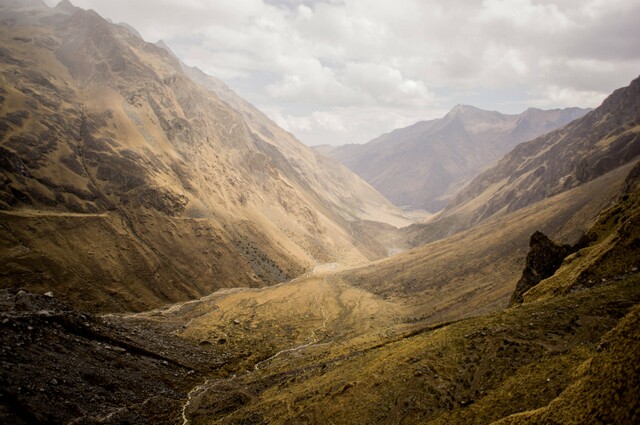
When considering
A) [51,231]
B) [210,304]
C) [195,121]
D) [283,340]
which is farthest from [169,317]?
[195,121]

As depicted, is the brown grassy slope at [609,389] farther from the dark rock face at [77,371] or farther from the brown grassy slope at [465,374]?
the dark rock face at [77,371]

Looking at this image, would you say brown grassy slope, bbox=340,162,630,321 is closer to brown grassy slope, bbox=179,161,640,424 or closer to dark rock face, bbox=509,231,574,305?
dark rock face, bbox=509,231,574,305

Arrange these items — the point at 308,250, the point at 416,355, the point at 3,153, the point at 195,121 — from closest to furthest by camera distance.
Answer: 1. the point at 416,355
2. the point at 3,153
3. the point at 308,250
4. the point at 195,121

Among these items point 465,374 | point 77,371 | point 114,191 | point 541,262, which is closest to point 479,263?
point 541,262

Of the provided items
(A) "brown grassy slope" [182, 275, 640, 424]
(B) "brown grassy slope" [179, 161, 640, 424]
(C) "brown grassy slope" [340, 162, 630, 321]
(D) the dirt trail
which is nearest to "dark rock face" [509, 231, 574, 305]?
(C) "brown grassy slope" [340, 162, 630, 321]

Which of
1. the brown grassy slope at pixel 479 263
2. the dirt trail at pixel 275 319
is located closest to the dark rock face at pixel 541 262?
the brown grassy slope at pixel 479 263

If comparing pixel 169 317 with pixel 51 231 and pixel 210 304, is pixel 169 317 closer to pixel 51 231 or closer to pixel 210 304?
pixel 210 304
